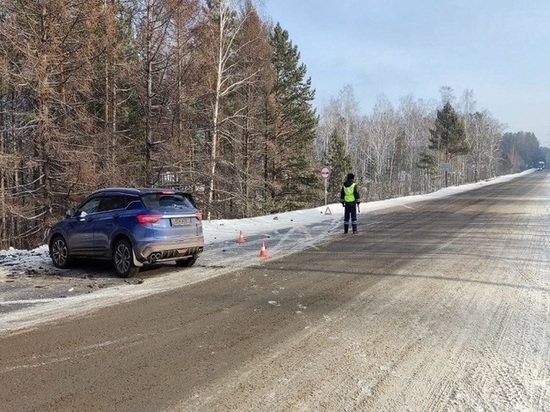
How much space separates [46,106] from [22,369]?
1468 centimetres

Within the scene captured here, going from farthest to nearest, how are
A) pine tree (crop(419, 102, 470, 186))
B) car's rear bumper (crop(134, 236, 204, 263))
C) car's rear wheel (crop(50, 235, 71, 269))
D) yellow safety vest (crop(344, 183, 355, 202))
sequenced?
pine tree (crop(419, 102, 470, 186)) → yellow safety vest (crop(344, 183, 355, 202)) → car's rear wheel (crop(50, 235, 71, 269)) → car's rear bumper (crop(134, 236, 204, 263))

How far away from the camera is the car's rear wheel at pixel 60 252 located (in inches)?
387

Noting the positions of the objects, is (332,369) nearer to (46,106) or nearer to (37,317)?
(37,317)

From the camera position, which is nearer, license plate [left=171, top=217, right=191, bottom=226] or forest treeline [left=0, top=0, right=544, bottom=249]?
license plate [left=171, top=217, right=191, bottom=226]

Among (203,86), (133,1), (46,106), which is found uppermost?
(133,1)

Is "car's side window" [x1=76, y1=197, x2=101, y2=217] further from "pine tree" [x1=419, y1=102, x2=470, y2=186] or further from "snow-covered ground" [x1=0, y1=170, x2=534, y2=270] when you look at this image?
"pine tree" [x1=419, y1=102, x2=470, y2=186]

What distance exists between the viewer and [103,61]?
1981 cm

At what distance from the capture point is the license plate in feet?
29.5

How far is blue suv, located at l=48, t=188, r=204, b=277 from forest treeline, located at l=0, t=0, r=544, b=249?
26.4ft

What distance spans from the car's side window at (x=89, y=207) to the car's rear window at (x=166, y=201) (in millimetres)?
1371

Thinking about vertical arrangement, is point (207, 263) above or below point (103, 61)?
below

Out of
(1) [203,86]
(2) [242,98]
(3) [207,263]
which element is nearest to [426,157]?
(2) [242,98]

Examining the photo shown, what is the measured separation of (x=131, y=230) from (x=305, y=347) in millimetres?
4975

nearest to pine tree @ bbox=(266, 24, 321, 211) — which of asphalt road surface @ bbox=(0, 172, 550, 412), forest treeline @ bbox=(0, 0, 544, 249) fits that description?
forest treeline @ bbox=(0, 0, 544, 249)
